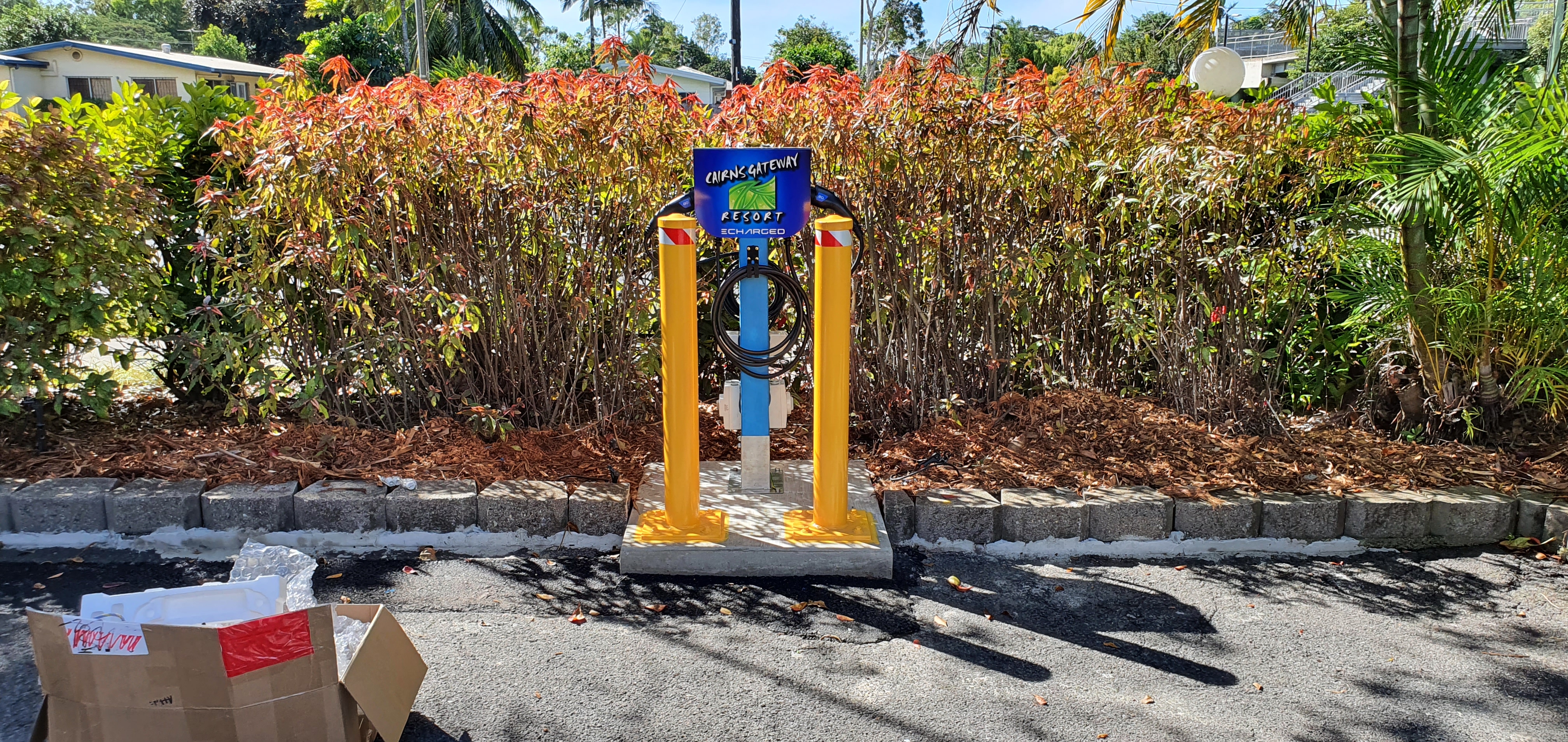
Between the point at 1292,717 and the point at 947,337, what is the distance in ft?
8.17

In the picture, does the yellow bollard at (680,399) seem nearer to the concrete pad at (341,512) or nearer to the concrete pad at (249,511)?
the concrete pad at (341,512)

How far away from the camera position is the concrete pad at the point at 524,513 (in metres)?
4.08

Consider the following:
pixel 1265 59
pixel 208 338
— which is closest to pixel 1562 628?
pixel 208 338

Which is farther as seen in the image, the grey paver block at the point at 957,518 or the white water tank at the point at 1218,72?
the white water tank at the point at 1218,72

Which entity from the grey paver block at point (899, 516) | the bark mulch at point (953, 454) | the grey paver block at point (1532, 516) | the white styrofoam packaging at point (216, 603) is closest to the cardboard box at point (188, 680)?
the white styrofoam packaging at point (216, 603)

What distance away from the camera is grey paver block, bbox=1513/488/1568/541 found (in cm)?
407

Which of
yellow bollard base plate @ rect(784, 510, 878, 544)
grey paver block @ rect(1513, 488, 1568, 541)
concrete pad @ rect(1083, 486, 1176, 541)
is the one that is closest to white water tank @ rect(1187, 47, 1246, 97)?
grey paver block @ rect(1513, 488, 1568, 541)

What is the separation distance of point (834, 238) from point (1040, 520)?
59.3 inches

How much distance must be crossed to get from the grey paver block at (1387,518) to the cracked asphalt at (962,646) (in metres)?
0.10

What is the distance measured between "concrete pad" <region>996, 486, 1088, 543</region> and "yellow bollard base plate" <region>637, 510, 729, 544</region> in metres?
1.16

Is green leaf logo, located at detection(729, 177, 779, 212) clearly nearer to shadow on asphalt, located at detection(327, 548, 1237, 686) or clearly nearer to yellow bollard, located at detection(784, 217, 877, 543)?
yellow bollard, located at detection(784, 217, 877, 543)

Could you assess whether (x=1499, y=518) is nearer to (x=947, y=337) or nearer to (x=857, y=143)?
(x=947, y=337)

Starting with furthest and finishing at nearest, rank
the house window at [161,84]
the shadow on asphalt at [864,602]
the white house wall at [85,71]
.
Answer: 1. the house window at [161,84]
2. the white house wall at [85,71]
3. the shadow on asphalt at [864,602]

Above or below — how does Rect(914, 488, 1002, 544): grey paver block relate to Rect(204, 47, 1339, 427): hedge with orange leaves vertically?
below
